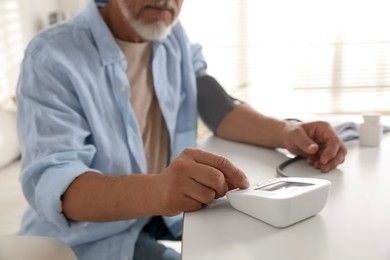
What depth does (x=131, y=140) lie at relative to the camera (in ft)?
3.17

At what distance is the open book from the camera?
1012 mm

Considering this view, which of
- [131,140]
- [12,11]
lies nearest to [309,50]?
[12,11]

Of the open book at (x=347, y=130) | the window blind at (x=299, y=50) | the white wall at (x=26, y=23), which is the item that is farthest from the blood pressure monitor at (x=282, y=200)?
the window blind at (x=299, y=50)

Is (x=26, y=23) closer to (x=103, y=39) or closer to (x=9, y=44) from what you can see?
(x=9, y=44)

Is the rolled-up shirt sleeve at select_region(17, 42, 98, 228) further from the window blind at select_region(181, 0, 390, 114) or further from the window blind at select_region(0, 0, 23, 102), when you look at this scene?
the window blind at select_region(181, 0, 390, 114)

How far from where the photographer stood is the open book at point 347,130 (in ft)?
3.32

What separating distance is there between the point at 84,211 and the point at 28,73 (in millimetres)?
320

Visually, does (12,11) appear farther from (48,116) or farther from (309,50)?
(309,50)

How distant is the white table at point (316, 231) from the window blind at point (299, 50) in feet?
7.70

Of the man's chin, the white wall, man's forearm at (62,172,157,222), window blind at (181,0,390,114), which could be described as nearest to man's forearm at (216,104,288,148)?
the man's chin

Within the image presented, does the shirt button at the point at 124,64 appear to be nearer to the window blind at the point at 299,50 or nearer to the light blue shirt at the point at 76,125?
the light blue shirt at the point at 76,125

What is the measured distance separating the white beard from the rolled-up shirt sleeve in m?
0.21

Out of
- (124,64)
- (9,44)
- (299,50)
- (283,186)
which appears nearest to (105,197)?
(283,186)

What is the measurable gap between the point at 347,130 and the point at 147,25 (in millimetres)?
514
